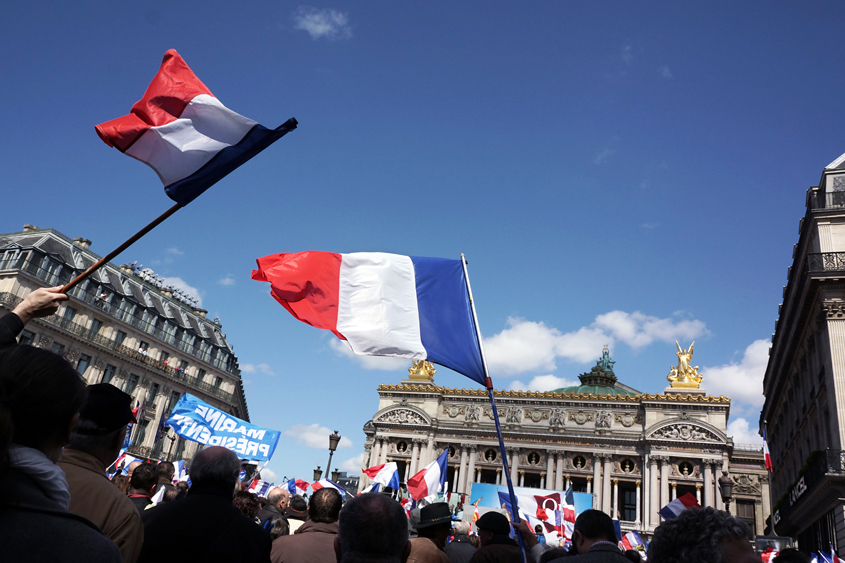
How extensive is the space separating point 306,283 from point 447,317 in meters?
2.08

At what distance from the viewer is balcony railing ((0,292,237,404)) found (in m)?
40.3

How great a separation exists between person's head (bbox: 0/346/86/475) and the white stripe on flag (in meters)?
5.89

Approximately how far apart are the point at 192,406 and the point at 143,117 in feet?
30.7

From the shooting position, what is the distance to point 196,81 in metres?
7.56

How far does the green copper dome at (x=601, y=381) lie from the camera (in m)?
65.2

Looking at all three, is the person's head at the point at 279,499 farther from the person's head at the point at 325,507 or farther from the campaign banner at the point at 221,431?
the campaign banner at the point at 221,431

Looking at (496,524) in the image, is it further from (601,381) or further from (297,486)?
(601,381)

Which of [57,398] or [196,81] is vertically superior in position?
[196,81]

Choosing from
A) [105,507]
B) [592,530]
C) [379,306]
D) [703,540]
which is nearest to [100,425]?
[105,507]

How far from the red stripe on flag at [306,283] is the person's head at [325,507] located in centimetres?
285

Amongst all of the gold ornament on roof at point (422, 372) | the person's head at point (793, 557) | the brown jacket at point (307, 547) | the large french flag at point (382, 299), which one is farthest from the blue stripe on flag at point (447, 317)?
the gold ornament on roof at point (422, 372)

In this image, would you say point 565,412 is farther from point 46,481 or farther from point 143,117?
point 46,481

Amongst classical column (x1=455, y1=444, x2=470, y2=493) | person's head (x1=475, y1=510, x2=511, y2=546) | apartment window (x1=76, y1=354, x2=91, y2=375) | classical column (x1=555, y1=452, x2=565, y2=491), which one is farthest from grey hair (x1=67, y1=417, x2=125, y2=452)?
classical column (x1=455, y1=444, x2=470, y2=493)

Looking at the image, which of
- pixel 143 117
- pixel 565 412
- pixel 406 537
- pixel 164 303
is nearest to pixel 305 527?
pixel 406 537
